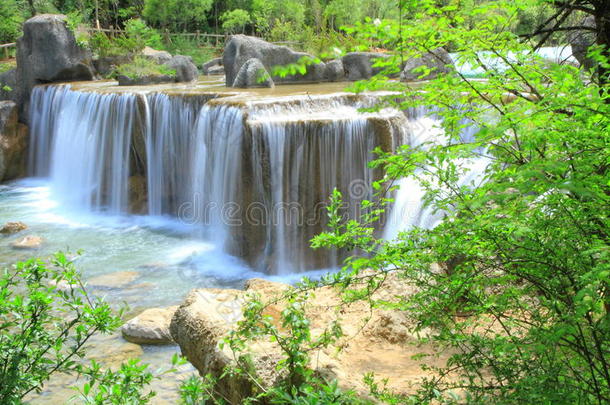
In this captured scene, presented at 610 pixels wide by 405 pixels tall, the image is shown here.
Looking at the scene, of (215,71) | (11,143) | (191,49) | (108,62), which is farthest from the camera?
(191,49)

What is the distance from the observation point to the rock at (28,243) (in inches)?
388

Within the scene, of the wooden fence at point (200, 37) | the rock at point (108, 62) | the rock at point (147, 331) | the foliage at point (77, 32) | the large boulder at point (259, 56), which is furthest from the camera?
the wooden fence at point (200, 37)

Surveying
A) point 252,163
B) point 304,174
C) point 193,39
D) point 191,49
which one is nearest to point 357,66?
point 304,174

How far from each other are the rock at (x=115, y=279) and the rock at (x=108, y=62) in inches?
496

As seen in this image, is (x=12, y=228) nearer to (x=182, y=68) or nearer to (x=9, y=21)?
(x=182, y=68)

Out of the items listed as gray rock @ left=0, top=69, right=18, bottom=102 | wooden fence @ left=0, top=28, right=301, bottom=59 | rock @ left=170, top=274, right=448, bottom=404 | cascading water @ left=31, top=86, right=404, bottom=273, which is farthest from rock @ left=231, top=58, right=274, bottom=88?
rock @ left=170, top=274, right=448, bottom=404

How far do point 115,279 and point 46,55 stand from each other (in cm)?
1178

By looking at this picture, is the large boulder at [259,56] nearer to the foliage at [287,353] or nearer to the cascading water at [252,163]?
the cascading water at [252,163]

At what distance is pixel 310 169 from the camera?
8.98 metres

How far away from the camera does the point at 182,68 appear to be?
1845 cm

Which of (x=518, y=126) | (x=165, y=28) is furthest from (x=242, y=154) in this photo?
(x=165, y=28)

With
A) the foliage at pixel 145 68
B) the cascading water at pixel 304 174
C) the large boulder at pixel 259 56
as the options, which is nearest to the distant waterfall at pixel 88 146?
the foliage at pixel 145 68

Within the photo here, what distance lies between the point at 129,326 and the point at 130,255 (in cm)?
345

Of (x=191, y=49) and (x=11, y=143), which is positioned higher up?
(x=191, y=49)
